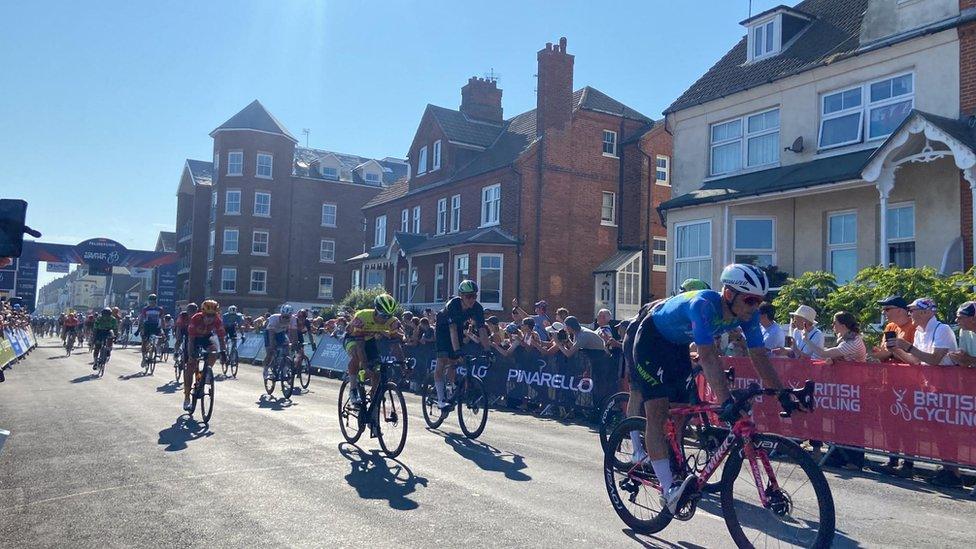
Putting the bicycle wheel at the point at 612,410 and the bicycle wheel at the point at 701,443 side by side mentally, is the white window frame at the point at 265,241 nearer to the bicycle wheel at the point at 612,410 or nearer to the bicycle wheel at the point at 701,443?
Result: the bicycle wheel at the point at 612,410

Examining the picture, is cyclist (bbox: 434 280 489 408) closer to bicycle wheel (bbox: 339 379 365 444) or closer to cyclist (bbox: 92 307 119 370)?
bicycle wheel (bbox: 339 379 365 444)

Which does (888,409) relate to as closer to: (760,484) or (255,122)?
(760,484)

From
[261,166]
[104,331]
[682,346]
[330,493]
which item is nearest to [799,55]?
[682,346]

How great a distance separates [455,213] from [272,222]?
2569 centimetres

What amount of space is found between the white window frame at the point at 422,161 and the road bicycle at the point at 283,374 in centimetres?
2636

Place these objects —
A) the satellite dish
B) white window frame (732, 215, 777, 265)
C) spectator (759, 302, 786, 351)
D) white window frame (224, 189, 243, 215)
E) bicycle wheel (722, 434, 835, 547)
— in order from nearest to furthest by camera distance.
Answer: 1. bicycle wheel (722, 434, 835, 547)
2. spectator (759, 302, 786, 351)
3. the satellite dish
4. white window frame (732, 215, 777, 265)
5. white window frame (224, 189, 243, 215)

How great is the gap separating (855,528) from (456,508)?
3.15 metres

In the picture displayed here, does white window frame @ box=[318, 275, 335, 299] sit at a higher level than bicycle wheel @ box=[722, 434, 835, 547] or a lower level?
higher

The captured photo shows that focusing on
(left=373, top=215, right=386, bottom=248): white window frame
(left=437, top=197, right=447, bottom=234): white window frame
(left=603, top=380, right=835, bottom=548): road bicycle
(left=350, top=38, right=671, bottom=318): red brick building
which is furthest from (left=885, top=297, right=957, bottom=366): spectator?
(left=373, top=215, right=386, bottom=248): white window frame

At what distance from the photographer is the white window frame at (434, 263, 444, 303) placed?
122ft

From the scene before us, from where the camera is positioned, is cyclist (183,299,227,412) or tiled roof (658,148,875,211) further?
tiled roof (658,148,875,211)

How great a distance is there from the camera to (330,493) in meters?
7.08

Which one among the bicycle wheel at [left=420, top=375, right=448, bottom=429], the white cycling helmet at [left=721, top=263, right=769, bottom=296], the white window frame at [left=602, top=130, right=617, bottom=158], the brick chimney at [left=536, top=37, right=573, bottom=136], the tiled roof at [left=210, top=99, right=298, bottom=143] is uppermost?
the tiled roof at [left=210, top=99, right=298, bottom=143]

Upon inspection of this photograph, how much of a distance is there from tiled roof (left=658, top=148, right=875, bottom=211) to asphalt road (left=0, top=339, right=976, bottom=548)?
9.67 meters
